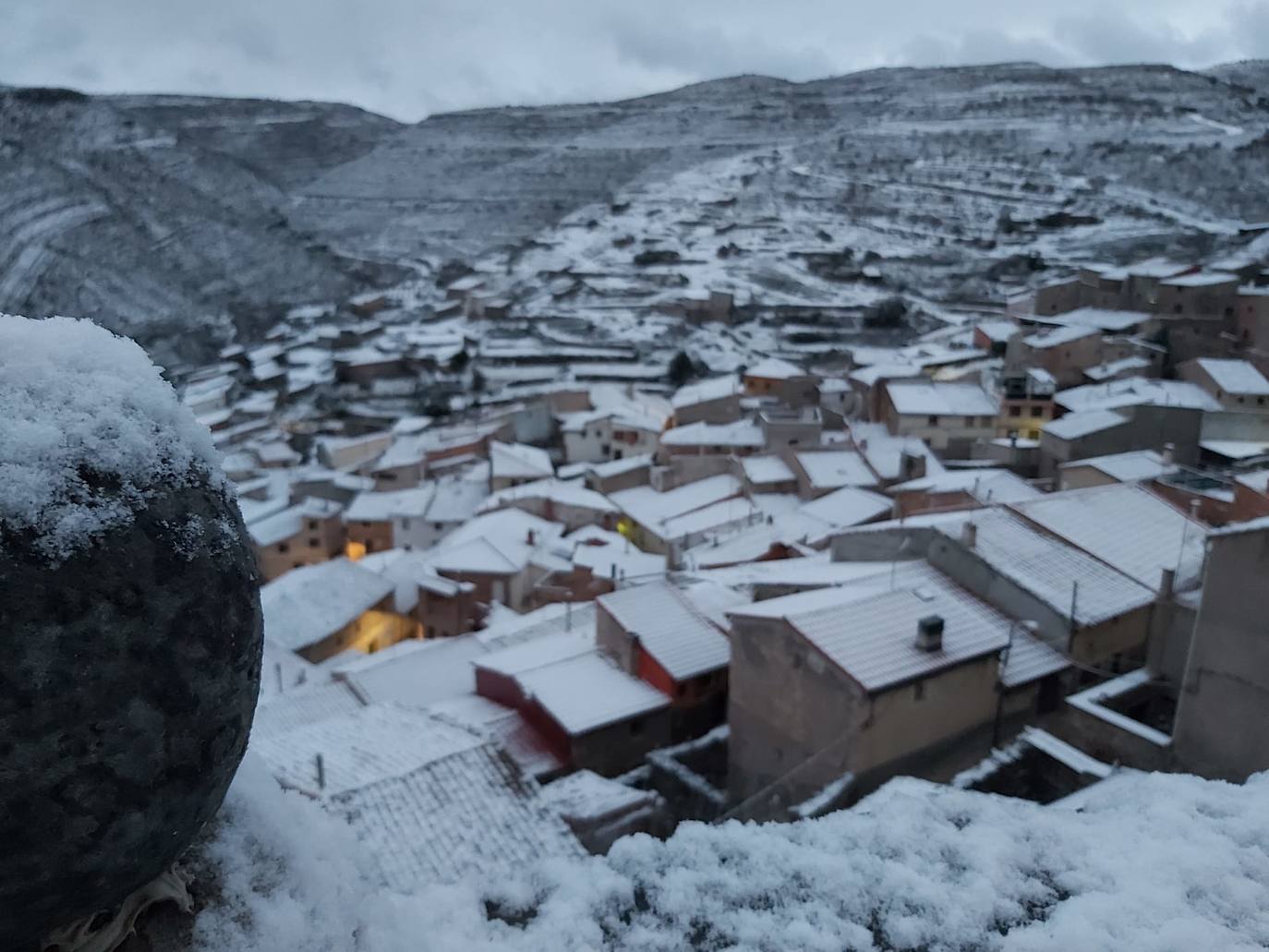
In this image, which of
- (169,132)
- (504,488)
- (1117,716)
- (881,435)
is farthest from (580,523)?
(169,132)

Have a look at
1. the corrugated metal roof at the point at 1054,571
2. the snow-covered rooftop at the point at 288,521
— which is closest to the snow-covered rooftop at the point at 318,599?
the snow-covered rooftop at the point at 288,521

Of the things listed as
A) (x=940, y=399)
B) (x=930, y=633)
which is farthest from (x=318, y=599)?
(x=940, y=399)

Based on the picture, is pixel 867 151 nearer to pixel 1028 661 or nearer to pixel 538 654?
pixel 538 654

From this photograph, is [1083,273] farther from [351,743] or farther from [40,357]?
[40,357]

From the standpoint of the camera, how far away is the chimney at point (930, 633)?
33.3ft

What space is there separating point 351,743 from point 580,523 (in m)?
16.3

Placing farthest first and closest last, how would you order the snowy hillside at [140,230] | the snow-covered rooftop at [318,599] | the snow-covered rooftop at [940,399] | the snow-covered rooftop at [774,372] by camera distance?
1. the snowy hillside at [140,230]
2. the snow-covered rooftop at [774,372]
3. the snow-covered rooftop at [940,399]
4. the snow-covered rooftop at [318,599]

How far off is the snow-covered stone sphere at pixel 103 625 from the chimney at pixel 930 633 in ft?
30.4

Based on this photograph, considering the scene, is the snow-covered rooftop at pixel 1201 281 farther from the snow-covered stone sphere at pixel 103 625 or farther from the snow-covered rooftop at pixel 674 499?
the snow-covered stone sphere at pixel 103 625

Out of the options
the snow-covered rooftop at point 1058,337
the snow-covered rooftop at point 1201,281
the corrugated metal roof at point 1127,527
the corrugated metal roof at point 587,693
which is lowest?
the corrugated metal roof at point 587,693

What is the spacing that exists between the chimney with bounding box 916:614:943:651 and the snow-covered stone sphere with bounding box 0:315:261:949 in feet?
30.4

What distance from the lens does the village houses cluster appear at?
386 inches

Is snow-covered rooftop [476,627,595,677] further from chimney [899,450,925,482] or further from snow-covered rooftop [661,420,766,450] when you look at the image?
snow-covered rooftop [661,420,766,450]

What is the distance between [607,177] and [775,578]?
84649 mm
